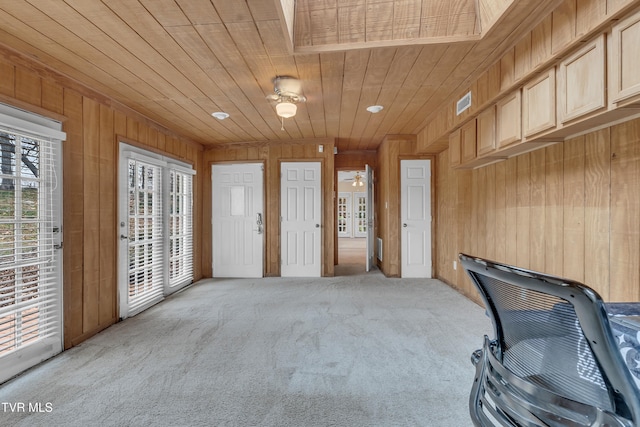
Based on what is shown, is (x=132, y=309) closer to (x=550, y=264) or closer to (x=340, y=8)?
(x=340, y=8)

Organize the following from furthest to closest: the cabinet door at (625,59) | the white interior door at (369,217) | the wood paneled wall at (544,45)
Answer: the white interior door at (369,217) < the wood paneled wall at (544,45) < the cabinet door at (625,59)

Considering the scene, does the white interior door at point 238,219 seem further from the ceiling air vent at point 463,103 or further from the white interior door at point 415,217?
the ceiling air vent at point 463,103

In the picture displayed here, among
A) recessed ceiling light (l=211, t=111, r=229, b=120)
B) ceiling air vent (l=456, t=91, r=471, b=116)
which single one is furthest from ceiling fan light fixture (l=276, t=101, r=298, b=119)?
ceiling air vent (l=456, t=91, r=471, b=116)

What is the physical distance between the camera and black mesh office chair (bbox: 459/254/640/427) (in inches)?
24.2

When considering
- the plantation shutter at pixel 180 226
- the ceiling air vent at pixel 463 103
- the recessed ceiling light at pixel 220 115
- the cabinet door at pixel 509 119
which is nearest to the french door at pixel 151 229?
the plantation shutter at pixel 180 226

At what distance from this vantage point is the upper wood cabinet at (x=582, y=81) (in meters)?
1.46

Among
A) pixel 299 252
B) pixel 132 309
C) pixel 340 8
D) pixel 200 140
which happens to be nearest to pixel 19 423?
pixel 132 309

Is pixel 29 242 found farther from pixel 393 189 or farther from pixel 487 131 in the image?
pixel 393 189

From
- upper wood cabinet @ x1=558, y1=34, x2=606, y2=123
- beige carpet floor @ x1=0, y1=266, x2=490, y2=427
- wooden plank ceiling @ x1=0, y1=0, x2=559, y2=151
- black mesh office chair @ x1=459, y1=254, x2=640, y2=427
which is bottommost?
beige carpet floor @ x1=0, y1=266, x2=490, y2=427

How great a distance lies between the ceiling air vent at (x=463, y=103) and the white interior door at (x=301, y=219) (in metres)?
2.41

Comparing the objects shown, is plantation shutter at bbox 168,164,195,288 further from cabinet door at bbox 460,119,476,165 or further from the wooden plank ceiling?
cabinet door at bbox 460,119,476,165

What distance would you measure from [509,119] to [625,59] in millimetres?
902

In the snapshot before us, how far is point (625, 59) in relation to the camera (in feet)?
4.38

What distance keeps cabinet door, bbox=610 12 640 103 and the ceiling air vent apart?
1.35 metres
